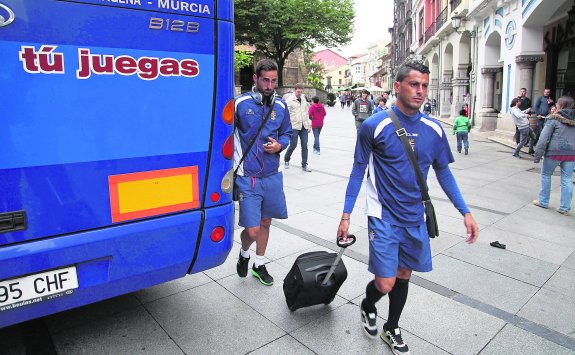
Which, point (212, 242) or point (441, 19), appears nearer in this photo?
point (212, 242)

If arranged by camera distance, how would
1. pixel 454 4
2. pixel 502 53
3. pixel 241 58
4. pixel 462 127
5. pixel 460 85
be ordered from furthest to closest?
1. pixel 241 58
2. pixel 460 85
3. pixel 454 4
4. pixel 502 53
5. pixel 462 127

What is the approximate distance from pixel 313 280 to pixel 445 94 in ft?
87.3

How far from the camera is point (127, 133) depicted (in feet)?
8.20

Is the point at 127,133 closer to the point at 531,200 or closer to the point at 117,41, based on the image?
the point at 117,41

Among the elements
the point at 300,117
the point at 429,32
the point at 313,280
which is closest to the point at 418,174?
the point at 313,280

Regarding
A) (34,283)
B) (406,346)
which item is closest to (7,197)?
(34,283)

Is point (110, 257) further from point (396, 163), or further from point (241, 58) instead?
point (241, 58)

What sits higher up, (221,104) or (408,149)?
(221,104)

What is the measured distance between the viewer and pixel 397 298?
2.89 m

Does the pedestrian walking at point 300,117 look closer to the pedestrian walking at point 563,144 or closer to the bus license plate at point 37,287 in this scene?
the pedestrian walking at point 563,144

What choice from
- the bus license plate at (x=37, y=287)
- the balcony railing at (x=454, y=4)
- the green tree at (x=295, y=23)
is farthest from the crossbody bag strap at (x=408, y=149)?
the green tree at (x=295, y=23)

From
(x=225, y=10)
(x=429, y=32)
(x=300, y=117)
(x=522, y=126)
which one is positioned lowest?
(x=522, y=126)

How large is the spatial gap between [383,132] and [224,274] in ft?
7.32

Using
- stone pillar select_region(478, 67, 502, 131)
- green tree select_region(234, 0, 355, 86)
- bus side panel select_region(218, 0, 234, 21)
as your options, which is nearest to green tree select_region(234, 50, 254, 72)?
green tree select_region(234, 0, 355, 86)
